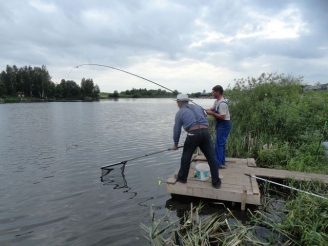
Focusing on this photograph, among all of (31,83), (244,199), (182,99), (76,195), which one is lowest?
(76,195)

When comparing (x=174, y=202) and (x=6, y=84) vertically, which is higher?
(x=6, y=84)

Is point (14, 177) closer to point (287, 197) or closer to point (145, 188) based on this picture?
point (145, 188)

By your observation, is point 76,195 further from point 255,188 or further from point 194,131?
point 255,188

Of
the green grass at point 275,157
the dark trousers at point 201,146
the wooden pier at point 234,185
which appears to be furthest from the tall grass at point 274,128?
the dark trousers at point 201,146

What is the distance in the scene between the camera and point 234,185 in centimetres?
593

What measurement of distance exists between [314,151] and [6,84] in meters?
113

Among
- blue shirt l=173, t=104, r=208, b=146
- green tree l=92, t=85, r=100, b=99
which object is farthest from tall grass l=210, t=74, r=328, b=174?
green tree l=92, t=85, r=100, b=99

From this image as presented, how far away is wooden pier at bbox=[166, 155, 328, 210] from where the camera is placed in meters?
5.49

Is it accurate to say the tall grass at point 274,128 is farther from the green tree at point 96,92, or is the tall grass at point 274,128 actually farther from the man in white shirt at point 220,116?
the green tree at point 96,92

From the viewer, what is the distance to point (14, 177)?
856 cm

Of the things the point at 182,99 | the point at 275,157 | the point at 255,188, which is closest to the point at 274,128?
the point at 275,157

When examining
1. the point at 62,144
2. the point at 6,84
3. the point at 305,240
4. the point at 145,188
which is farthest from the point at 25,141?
the point at 6,84

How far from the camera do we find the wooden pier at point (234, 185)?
5.49 m

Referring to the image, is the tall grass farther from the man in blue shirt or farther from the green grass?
the man in blue shirt
